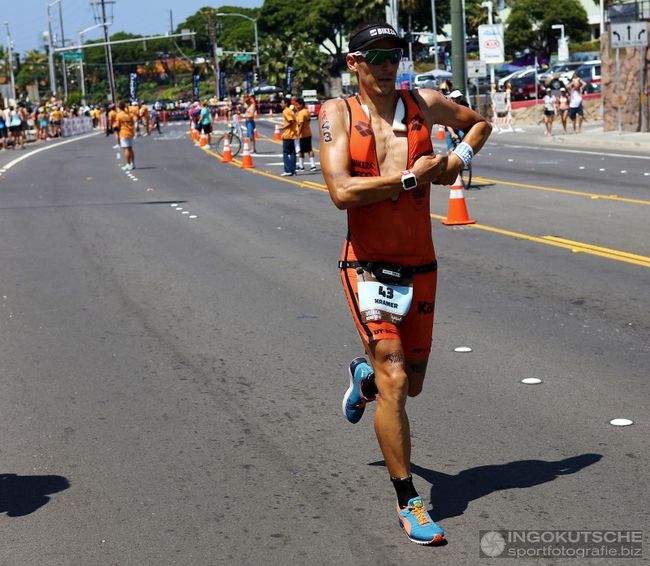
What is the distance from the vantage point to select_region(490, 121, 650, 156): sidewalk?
32344 mm

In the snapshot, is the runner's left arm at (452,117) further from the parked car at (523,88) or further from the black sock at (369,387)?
the parked car at (523,88)

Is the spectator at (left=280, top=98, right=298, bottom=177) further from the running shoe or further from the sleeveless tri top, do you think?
the running shoe

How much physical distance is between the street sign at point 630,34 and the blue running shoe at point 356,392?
30.2 metres

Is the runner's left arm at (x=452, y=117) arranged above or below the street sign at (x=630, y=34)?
below

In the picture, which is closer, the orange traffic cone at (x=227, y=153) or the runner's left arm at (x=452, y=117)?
the runner's left arm at (x=452, y=117)

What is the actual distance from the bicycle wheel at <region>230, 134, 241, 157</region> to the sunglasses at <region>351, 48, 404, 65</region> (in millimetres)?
31357

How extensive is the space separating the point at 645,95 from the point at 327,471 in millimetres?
33787

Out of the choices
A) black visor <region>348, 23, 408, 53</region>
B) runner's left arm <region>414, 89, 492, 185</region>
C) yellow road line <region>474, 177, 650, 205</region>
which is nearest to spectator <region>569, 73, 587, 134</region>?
yellow road line <region>474, 177, 650, 205</region>

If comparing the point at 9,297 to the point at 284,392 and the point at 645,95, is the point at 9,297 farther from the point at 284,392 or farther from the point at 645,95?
the point at 645,95

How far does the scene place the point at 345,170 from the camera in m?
4.93

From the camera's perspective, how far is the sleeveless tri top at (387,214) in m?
4.98

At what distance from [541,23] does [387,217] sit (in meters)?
103

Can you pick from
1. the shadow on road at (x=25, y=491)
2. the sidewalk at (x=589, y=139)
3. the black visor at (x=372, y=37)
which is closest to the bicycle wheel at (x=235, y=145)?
the sidewalk at (x=589, y=139)

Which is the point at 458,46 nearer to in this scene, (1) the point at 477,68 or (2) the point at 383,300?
(1) the point at 477,68
